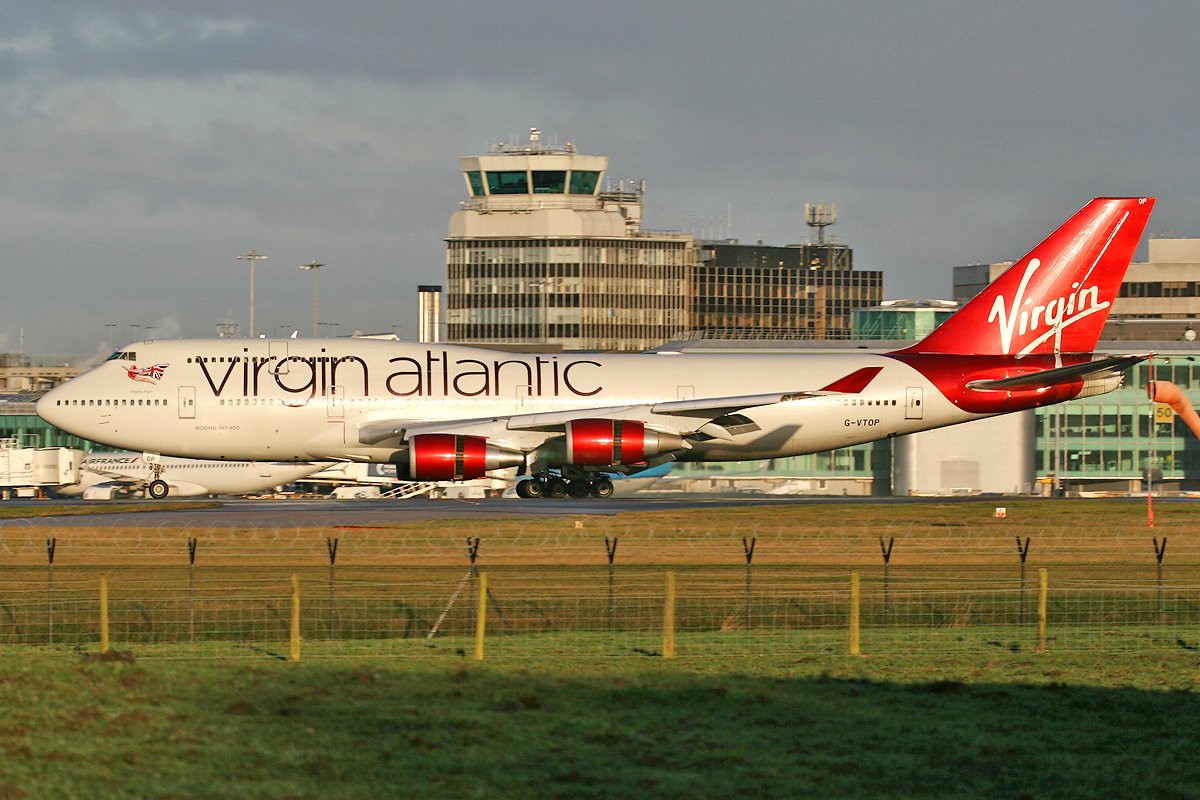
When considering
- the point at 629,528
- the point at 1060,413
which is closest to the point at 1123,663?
the point at 629,528

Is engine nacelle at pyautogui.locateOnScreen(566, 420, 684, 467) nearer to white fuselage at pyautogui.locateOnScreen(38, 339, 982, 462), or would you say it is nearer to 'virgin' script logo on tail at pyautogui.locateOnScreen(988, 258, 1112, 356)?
white fuselage at pyautogui.locateOnScreen(38, 339, 982, 462)

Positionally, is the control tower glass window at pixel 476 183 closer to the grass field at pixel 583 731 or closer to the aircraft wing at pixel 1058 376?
the aircraft wing at pixel 1058 376

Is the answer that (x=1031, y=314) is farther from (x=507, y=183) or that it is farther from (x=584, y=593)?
(x=507, y=183)

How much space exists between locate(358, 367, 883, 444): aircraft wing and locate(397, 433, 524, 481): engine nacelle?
1.01 metres

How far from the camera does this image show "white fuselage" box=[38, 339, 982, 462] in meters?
48.6

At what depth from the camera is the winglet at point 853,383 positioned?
49188 mm

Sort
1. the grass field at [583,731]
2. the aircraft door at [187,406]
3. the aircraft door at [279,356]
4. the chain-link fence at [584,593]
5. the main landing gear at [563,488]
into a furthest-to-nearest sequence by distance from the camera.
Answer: the main landing gear at [563,488] < the aircraft door at [279,356] < the aircraft door at [187,406] < the chain-link fence at [584,593] < the grass field at [583,731]

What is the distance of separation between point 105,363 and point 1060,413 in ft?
188

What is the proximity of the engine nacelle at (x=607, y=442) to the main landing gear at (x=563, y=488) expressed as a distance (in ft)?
8.45

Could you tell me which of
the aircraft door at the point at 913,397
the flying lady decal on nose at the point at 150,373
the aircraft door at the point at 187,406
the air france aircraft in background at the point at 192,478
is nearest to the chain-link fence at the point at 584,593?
the aircraft door at the point at 187,406

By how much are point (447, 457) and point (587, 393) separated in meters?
5.91

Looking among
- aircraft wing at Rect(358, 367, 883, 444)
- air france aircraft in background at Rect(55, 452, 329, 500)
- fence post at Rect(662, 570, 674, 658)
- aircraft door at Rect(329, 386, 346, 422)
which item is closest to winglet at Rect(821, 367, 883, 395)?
aircraft wing at Rect(358, 367, 883, 444)

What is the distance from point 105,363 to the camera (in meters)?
50.1

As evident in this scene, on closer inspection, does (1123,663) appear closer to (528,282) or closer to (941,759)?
(941,759)
